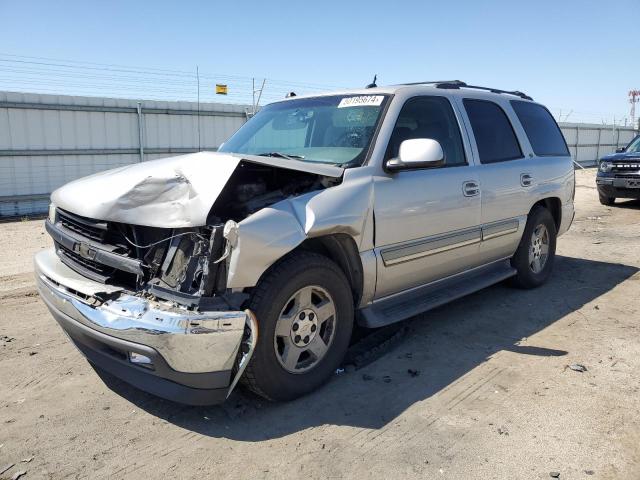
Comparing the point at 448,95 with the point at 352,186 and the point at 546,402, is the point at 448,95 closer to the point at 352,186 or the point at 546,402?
the point at 352,186

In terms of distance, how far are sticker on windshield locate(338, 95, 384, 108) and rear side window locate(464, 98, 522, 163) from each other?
1065 mm

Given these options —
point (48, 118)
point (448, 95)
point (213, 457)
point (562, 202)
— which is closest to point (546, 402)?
point (213, 457)

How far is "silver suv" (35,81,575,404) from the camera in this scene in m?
2.80

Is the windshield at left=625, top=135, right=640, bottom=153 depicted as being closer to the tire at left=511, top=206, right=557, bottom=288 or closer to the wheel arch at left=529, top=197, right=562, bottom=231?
the wheel arch at left=529, top=197, right=562, bottom=231

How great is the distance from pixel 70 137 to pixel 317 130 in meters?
9.60

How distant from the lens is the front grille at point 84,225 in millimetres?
3248

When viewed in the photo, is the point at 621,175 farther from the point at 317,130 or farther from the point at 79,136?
the point at 79,136

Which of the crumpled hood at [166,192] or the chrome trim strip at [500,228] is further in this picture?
the chrome trim strip at [500,228]

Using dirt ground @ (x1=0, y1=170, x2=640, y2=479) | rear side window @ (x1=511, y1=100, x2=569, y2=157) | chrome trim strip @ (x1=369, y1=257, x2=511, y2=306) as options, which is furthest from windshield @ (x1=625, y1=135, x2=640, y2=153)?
dirt ground @ (x1=0, y1=170, x2=640, y2=479)

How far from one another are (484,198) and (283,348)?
7.75 ft

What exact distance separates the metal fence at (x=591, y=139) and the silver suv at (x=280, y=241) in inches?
950

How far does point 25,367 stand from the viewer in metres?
3.78

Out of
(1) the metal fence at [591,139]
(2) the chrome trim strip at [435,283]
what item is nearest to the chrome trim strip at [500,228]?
(2) the chrome trim strip at [435,283]

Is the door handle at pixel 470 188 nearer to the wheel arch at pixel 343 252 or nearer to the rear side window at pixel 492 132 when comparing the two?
the rear side window at pixel 492 132
